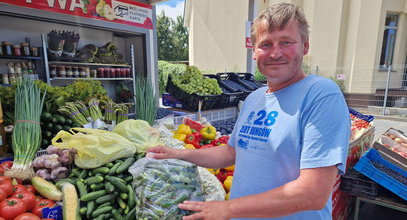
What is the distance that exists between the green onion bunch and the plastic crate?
263cm

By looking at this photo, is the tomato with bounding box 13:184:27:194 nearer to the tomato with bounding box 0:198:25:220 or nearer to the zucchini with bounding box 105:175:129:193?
the tomato with bounding box 0:198:25:220

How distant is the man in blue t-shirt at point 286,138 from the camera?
915 mm

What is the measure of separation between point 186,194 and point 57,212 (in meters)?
0.93

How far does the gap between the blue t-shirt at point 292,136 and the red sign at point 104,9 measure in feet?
18.0

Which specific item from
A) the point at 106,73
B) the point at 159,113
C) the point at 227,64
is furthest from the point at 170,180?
the point at 227,64

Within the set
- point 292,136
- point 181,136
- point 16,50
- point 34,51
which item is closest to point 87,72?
point 34,51

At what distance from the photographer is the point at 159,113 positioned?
13.6 feet

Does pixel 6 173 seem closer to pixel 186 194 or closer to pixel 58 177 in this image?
pixel 58 177

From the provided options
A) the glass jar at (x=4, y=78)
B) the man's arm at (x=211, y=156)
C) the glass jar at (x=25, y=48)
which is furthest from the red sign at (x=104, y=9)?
the man's arm at (x=211, y=156)

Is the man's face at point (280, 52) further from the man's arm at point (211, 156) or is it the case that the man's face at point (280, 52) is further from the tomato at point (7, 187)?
the tomato at point (7, 187)

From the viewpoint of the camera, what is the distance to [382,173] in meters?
2.52

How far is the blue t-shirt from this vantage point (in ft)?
3.01

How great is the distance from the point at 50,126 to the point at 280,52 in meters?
2.38

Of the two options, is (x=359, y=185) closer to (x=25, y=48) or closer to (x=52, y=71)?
(x=52, y=71)
